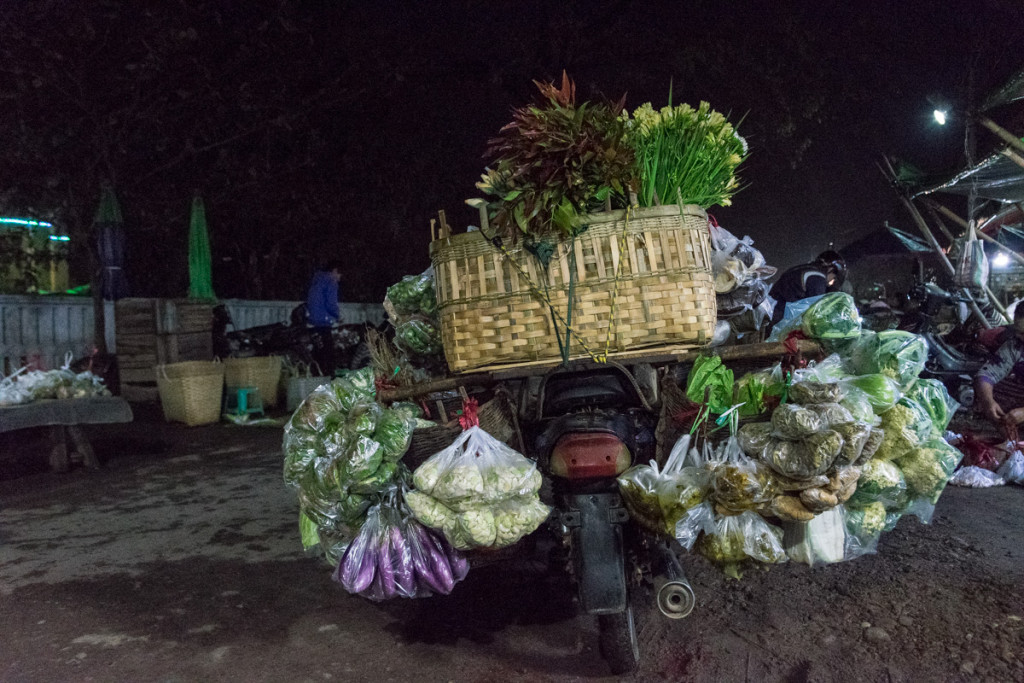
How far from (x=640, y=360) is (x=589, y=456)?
41cm

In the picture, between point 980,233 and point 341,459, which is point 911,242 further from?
point 341,459

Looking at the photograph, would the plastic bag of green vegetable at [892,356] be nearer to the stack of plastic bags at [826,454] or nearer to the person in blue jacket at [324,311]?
the stack of plastic bags at [826,454]

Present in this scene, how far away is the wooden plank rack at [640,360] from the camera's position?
2670 mm

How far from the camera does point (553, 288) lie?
2670 millimetres

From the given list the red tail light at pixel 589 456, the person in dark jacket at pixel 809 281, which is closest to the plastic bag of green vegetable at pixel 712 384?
the red tail light at pixel 589 456

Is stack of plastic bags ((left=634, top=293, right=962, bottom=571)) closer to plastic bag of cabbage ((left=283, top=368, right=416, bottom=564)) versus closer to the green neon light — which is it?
plastic bag of cabbage ((left=283, top=368, right=416, bottom=564))

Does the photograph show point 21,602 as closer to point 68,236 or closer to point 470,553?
point 470,553

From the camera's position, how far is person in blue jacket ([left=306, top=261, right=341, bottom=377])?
35.8 feet

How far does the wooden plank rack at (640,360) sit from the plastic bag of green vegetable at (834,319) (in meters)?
0.06

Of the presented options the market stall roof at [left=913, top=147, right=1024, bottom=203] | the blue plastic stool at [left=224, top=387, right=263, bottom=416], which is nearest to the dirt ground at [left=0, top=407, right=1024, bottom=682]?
the market stall roof at [left=913, top=147, right=1024, bottom=203]

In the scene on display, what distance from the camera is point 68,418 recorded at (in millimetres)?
6570

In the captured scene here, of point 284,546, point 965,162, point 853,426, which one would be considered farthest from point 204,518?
point 965,162

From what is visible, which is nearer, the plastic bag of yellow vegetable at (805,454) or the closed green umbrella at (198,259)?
the plastic bag of yellow vegetable at (805,454)

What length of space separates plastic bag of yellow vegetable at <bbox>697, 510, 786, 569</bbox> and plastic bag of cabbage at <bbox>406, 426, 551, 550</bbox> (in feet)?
2.04
